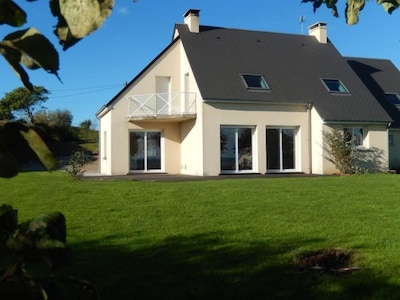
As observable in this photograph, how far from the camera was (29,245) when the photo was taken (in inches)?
39.8

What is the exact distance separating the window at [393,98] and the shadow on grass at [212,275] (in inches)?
950

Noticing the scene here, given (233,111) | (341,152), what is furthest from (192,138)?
(341,152)

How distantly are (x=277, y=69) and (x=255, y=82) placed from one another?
1.91 metres

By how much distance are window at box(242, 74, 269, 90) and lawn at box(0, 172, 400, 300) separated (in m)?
11.3

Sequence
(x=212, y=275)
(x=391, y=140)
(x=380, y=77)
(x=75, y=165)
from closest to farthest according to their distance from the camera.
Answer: (x=212, y=275), (x=75, y=165), (x=391, y=140), (x=380, y=77)

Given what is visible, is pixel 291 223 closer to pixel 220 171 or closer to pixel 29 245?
pixel 29 245

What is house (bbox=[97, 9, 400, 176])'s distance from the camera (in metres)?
22.0

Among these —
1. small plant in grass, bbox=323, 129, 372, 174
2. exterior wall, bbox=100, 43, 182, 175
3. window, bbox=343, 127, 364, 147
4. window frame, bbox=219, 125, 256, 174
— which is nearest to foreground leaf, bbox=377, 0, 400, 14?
window frame, bbox=219, 125, 256, 174

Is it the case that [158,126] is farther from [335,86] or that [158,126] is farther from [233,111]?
[335,86]

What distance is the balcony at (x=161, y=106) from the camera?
22.7m

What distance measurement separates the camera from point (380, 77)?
30000 millimetres

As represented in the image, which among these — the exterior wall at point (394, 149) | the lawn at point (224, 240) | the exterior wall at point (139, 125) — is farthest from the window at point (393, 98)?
the lawn at point (224, 240)

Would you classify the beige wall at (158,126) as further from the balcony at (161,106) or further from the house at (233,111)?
the balcony at (161,106)

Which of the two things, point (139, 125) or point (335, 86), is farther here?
point (335, 86)
